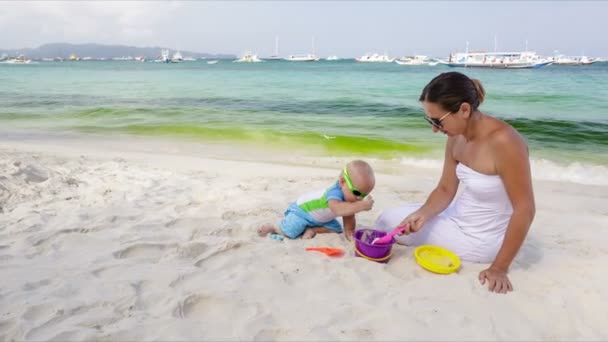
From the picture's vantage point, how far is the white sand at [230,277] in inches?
93.7

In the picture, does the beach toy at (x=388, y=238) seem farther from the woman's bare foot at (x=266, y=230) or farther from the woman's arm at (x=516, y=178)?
the woman's bare foot at (x=266, y=230)

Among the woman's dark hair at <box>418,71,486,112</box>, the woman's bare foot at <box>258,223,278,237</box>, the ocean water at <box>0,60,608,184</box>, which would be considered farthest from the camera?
the ocean water at <box>0,60,608,184</box>

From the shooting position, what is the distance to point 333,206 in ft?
11.4

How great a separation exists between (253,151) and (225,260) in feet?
19.0

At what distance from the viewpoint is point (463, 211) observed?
3248 mm

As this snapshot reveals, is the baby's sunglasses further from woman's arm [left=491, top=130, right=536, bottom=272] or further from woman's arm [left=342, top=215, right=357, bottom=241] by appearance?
woman's arm [left=491, top=130, right=536, bottom=272]

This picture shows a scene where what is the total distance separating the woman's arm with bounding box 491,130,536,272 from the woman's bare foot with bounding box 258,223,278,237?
74.2 inches

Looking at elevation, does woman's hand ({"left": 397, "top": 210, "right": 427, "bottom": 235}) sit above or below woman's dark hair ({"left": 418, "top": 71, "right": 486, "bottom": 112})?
below

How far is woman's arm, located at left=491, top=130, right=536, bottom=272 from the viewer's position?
8.89 feet

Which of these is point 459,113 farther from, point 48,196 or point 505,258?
point 48,196

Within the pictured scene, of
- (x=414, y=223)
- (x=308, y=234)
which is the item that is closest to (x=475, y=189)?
(x=414, y=223)

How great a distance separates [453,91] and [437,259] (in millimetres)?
1303

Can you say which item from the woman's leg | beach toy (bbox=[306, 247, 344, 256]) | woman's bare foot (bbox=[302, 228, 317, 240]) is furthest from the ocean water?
beach toy (bbox=[306, 247, 344, 256])

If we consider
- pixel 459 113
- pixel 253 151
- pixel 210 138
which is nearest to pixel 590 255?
pixel 459 113
